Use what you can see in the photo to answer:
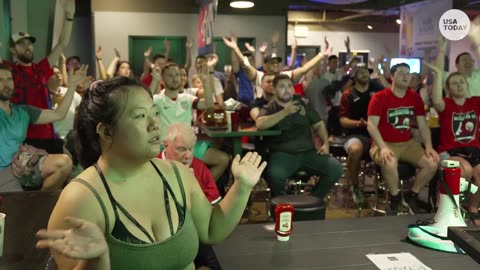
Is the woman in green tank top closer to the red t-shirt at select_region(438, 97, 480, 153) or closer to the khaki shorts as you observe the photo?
the khaki shorts

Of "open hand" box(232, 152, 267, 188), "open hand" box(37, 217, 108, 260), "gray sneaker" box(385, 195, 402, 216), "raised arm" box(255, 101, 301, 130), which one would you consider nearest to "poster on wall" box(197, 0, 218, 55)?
"raised arm" box(255, 101, 301, 130)

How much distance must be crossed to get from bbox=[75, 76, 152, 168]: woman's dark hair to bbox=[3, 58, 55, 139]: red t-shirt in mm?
2558

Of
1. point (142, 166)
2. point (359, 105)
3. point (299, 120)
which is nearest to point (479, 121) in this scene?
point (359, 105)

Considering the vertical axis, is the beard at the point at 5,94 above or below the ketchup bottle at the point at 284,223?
above

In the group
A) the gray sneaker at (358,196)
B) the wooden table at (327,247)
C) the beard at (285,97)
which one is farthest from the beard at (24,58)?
the gray sneaker at (358,196)

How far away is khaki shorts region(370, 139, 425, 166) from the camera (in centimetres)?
412

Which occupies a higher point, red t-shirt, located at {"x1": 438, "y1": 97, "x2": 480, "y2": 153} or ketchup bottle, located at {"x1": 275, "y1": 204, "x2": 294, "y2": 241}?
red t-shirt, located at {"x1": 438, "y1": 97, "x2": 480, "y2": 153}

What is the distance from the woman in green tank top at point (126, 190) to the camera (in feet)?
4.18

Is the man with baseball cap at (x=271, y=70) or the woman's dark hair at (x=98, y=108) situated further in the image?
the man with baseball cap at (x=271, y=70)

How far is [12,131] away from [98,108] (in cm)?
237

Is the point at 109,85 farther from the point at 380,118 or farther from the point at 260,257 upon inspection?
the point at 380,118

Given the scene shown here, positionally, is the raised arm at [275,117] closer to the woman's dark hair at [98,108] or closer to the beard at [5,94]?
the beard at [5,94]

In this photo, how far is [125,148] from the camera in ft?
4.28

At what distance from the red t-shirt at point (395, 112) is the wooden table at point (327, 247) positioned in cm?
204
